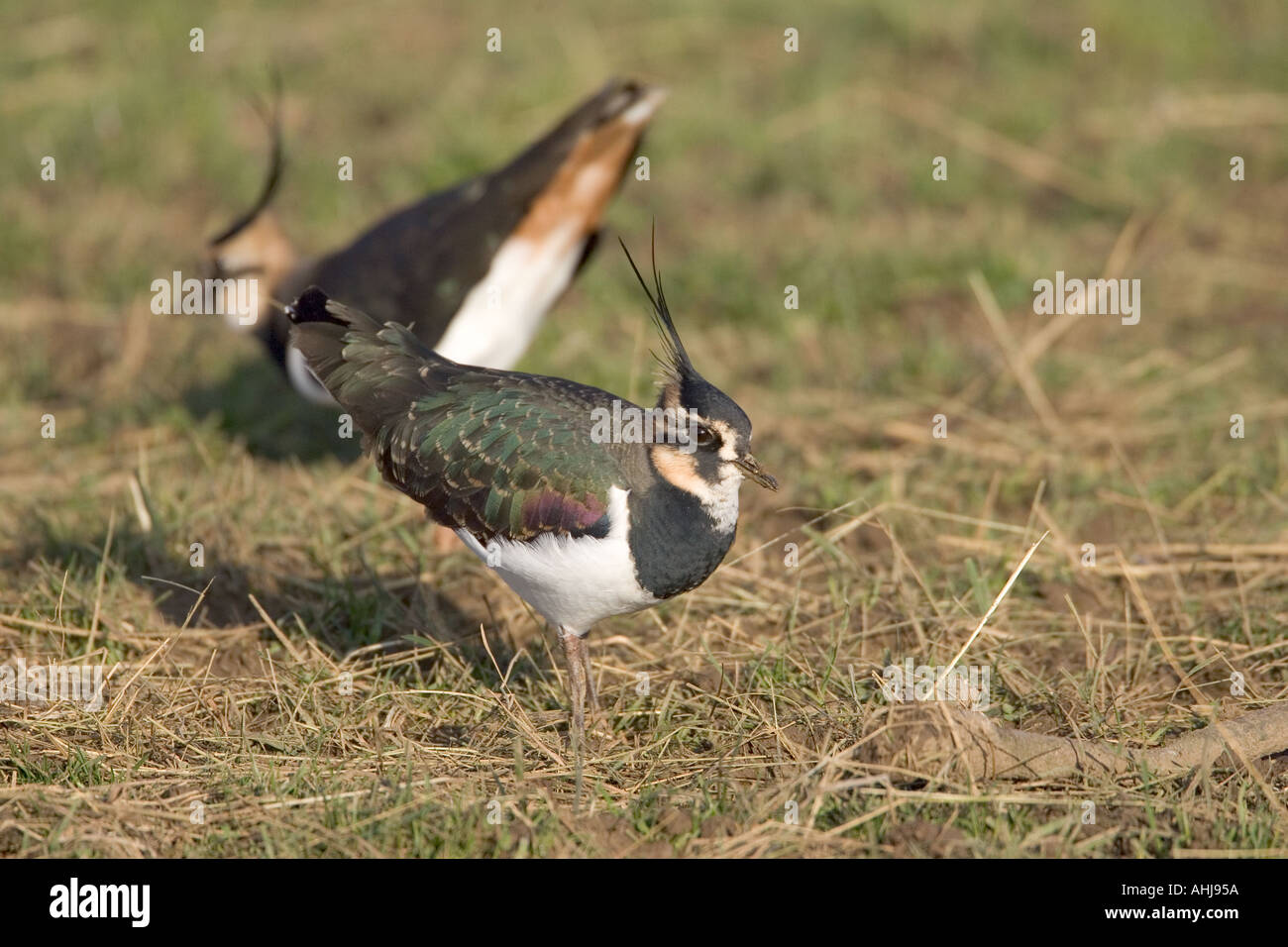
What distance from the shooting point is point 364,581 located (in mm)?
4746

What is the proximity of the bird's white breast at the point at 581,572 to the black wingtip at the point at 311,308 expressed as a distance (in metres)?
1.00

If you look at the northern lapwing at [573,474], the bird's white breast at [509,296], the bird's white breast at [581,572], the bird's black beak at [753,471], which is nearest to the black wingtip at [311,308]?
the northern lapwing at [573,474]

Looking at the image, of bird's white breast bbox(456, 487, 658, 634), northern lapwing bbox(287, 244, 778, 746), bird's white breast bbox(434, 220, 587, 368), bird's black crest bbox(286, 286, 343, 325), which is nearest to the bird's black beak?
northern lapwing bbox(287, 244, 778, 746)

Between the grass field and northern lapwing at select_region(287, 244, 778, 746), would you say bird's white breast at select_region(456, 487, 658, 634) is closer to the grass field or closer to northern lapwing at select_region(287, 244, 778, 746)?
northern lapwing at select_region(287, 244, 778, 746)

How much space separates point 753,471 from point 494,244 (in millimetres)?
2174

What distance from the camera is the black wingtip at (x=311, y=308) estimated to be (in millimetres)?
4293

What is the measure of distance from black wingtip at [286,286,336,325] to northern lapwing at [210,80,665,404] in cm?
102

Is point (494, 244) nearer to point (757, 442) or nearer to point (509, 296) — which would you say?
point (509, 296)

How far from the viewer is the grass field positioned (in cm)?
352

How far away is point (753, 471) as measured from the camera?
3.62 m

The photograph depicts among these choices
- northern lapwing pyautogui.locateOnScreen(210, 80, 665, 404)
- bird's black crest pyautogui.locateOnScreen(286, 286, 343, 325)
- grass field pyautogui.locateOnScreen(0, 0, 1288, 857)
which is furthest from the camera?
northern lapwing pyautogui.locateOnScreen(210, 80, 665, 404)

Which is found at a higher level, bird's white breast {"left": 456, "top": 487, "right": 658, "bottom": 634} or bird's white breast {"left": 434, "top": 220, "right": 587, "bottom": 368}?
bird's white breast {"left": 434, "top": 220, "right": 587, "bottom": 368}

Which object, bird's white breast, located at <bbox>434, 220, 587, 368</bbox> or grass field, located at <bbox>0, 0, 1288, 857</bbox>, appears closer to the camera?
grass field, located at <bbox>0, 0, 1288, 857</bbox>

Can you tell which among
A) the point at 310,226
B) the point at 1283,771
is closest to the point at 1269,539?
the point at 1283,771
